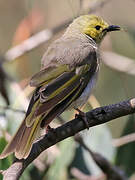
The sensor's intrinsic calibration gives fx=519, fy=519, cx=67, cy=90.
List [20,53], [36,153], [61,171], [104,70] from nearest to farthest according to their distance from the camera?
[36,153]
[61,171]
[20,53]
[104,70]

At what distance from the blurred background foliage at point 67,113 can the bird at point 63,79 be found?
261mm

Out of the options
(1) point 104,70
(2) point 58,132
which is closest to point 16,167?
(2) point 58,132

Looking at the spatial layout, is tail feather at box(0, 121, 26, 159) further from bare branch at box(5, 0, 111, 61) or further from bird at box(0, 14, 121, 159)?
bare branch at box(5, 0, 111, 61)

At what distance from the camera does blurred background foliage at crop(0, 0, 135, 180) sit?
4797mm

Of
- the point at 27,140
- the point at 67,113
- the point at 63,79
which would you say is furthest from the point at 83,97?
the point at 67,113

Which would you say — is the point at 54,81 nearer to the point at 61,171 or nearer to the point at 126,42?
the point at 61,171

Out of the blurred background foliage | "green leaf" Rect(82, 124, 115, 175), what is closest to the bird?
the blurred background foliage

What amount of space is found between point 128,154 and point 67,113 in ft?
2.76

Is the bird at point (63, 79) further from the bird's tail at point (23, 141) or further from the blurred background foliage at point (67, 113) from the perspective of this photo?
the blurred background foliage at point (67, 113)

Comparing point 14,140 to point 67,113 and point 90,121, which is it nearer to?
point 90,121

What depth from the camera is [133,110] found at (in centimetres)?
337

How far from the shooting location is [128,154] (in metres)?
5.09

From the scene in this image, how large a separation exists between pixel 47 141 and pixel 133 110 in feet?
1.94

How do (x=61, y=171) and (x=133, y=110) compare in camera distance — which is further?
(x=61, y=171)
